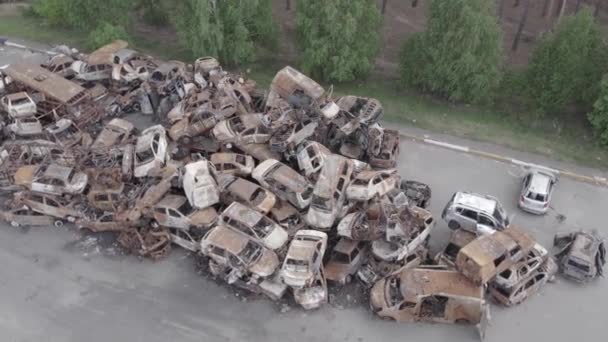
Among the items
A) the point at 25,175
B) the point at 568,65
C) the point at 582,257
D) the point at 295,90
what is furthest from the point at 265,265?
the point at 568,65

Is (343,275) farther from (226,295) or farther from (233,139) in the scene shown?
(233,139)

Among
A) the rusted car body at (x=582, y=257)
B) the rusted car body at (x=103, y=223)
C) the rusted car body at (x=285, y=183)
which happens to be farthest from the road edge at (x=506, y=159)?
the rusted car body at (x=103, y=223)

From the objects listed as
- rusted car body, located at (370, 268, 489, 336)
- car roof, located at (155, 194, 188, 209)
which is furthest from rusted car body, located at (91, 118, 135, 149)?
rusted car body, located at (370, 268, 489, 336)

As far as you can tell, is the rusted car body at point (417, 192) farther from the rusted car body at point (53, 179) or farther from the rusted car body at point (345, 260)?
the rusted car body at point (53, 179)

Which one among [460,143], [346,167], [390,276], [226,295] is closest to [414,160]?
[460,143]

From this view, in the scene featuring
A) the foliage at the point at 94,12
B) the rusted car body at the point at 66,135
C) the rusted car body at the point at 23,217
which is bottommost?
the rusted car body at the point at 23,217
